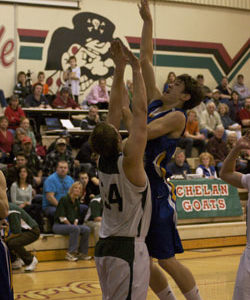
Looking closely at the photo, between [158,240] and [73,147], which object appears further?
[73,147]

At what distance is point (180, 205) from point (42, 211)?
2772 mm

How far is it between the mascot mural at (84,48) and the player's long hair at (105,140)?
13.1 metres

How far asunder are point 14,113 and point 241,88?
850 centimetres

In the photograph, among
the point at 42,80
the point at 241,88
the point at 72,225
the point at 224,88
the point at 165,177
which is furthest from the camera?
the point at 241,88

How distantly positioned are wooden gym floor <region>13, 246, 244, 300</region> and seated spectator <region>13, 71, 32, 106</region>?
6.61 metres

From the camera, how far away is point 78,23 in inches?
676

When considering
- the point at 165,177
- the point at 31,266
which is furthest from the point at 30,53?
the point at 165,177

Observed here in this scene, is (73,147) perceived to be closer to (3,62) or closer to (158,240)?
(3,62)

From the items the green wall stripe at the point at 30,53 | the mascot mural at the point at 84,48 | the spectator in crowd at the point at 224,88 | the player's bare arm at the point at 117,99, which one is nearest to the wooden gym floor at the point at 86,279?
the player's bare arm at the point at 117,99

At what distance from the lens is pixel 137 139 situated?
3715 mm

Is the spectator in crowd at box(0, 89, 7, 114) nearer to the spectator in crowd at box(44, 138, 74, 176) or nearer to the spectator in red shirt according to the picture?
the spectator in red shirt

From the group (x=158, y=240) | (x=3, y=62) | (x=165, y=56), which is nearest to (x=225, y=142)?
(x=165, y=56)

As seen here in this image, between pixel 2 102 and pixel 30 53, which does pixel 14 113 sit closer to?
pixel 2 102

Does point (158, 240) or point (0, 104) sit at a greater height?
point (0, 104)
